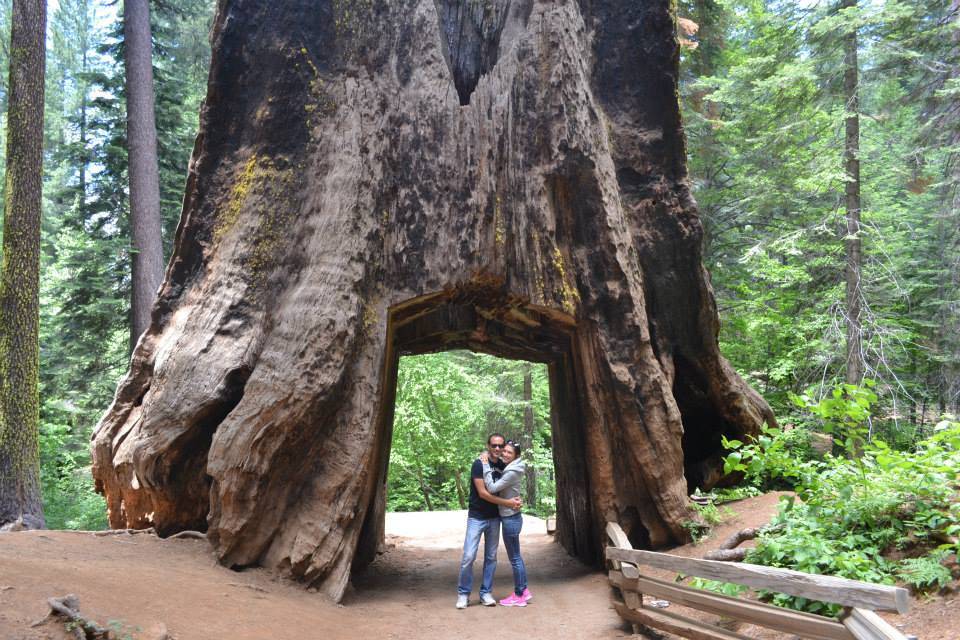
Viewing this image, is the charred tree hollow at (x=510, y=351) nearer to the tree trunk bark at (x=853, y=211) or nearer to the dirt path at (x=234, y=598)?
the dirt path at (x=234, y=598)

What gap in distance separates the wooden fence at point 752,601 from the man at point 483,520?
149 centimetres

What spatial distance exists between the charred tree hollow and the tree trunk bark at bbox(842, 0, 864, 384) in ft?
21.2

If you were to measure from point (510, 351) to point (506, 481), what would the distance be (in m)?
3.70

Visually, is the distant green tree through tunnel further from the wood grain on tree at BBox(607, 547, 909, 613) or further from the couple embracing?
the wood grain on tree at BBox(607, 547, 909, 613)

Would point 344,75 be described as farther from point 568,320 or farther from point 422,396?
point 422,396

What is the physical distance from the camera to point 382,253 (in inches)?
324

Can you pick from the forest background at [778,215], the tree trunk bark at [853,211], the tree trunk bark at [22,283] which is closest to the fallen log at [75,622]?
the tree trunk bark at [22,283]

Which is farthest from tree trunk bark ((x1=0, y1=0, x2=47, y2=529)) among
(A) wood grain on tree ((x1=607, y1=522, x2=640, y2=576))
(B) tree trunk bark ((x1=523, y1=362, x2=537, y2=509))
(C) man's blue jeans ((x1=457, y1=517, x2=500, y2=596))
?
(B) tree trunk bark ((x1=523, y1=362, x2=537, y2=509))

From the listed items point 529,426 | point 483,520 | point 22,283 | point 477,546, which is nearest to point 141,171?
point 22,283

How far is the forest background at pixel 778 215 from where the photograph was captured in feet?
45.4

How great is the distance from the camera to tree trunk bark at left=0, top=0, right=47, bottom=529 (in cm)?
976

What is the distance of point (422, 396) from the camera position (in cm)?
2091

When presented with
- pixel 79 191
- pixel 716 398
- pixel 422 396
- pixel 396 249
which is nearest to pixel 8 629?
pixel 396 249

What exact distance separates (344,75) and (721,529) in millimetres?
7638
